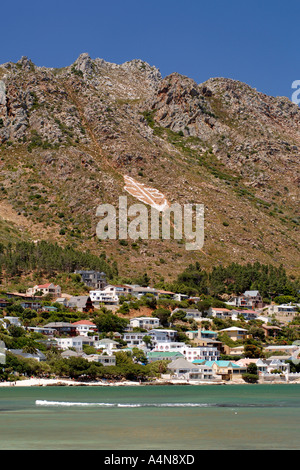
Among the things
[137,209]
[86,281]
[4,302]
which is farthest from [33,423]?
[137,209]

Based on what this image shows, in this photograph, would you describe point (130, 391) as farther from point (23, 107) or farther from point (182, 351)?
point (23, 107)

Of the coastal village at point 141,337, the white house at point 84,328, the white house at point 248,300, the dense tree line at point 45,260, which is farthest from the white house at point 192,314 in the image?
the white house at point 84,328

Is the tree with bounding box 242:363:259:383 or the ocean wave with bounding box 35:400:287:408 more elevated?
the ocean wave with bounding box 35:400:287:408

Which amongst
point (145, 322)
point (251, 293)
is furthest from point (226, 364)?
point (251, 293)

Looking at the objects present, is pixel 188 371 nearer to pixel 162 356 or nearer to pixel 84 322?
pixel 162 356

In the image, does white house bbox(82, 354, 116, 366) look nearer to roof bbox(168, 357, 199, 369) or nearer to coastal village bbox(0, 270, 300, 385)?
coastal village bbox(0, 270, 300, 385)

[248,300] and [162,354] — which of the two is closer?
[162,354]

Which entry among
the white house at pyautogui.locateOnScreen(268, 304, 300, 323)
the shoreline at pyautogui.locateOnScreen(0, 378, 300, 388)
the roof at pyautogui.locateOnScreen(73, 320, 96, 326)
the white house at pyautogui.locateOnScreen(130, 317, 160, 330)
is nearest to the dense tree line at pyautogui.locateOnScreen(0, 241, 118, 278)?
the white house at pyautogui.locateOnScreen(130, 317, 160, 330)
